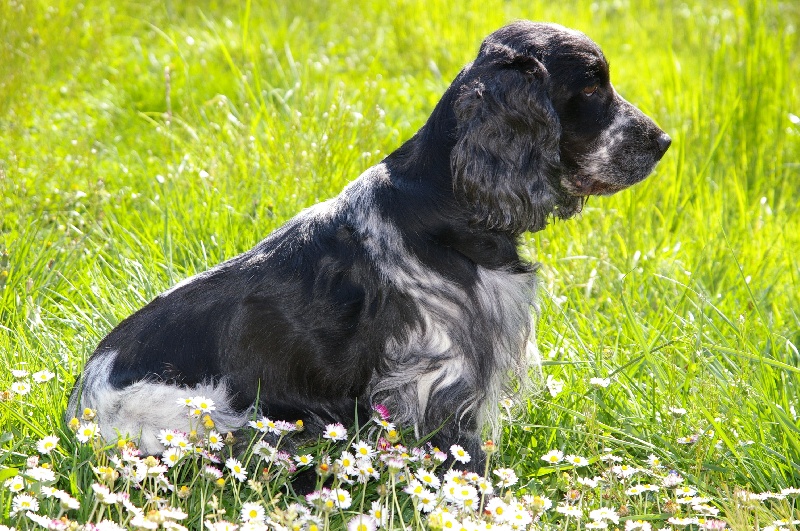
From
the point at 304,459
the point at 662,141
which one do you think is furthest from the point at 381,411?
the point at 662,141

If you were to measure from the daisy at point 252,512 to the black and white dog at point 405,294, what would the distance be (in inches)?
22.8

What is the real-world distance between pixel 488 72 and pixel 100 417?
5.54 feet

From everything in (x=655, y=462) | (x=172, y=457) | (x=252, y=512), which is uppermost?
(x=172, y=457)

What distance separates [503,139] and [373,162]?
2159mm

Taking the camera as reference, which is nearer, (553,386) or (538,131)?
(538,131)

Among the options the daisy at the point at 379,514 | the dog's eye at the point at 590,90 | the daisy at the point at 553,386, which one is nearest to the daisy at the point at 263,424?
the daisy at the point at 379,514

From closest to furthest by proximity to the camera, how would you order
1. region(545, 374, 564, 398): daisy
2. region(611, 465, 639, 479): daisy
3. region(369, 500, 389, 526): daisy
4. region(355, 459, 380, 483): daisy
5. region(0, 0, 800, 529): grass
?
region(369, 500, 389, 526): daisy → region(355, 459, 380, 483): daisy → region(611, 465, 639, 479): daisy → region(0, 0, 800, 529): grass → region(545, 374, 564, 398): daisy

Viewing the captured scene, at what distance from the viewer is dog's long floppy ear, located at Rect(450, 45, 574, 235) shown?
311cm

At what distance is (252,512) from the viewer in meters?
2.59

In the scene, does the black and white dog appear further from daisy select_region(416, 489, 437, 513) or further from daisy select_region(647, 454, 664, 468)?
daisy select_region(647, 454, 664, 468)

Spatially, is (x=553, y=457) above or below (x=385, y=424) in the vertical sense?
below

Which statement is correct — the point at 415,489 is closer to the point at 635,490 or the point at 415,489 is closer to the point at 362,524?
the point at 362,524

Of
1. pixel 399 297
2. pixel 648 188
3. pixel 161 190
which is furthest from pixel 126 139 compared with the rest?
pixel 399 297

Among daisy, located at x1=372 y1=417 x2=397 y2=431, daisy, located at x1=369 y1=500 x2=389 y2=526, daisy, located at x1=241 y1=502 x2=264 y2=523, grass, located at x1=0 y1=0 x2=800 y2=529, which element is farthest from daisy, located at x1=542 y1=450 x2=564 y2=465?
daisy, located at x1=241 y1=502 x2=264 y2=523
